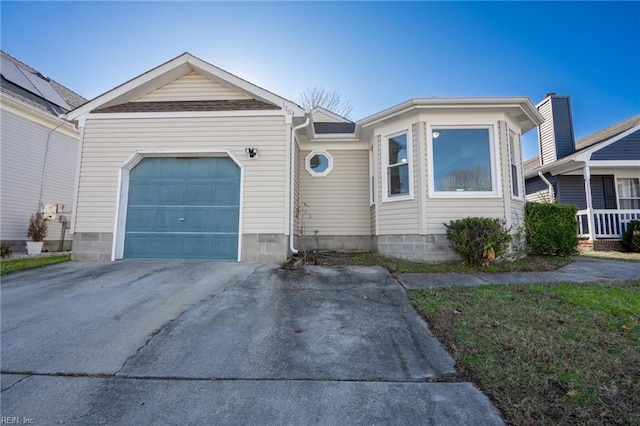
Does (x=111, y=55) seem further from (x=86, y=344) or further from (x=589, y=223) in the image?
(x=589, y=223)

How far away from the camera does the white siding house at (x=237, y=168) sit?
21.0 feet

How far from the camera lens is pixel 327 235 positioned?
8.38m

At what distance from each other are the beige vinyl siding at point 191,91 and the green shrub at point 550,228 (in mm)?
8334

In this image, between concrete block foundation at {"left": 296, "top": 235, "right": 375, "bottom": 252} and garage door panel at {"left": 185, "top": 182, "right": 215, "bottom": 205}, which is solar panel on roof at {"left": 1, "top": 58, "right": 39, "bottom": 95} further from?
concrete block foundation at {"left": 296, "top": 235, "right": 375, "bottom": 252}

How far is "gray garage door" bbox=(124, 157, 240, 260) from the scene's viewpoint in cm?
657

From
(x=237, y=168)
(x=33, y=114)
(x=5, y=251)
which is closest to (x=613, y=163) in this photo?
(x=237, y=168)

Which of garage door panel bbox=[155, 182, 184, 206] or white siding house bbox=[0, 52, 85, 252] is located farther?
white siding house bbox=[0, 52, 85, 252]

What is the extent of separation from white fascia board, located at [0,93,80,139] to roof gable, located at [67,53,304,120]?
94.1 inches

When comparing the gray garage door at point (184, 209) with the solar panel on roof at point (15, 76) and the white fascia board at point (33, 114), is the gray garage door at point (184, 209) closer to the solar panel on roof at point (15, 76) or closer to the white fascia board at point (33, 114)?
the white fascia board at point (33, 114)

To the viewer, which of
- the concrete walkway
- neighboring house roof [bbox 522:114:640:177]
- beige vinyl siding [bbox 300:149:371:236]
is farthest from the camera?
neighboring house roof [bbox 522:114:640:177]

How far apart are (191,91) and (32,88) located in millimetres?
7453

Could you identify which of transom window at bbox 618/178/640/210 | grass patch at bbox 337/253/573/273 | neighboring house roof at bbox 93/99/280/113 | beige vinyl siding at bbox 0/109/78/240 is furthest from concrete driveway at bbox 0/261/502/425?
transom window at bbox 618/178/640/210

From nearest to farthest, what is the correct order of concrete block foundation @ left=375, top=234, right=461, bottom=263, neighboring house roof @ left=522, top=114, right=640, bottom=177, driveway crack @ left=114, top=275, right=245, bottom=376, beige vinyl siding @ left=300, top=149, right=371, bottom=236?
driveway crack @ left=114, top=275, right=245, bottom=376 < concrete block foundation @ left=375, top=234, right=461, bottom=263 < beige vinyl siding @ left=300, top=149, right=371, bottom=236 < neighboring house roof @ left=522, top=114, right=640, bottom=177

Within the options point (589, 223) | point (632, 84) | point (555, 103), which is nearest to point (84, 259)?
point (589, 223)
